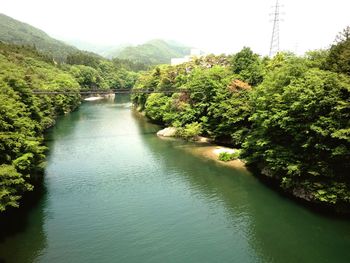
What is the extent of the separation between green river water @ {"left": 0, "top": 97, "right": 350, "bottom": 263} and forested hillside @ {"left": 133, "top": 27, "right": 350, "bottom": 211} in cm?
223

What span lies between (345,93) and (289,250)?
10.6 m

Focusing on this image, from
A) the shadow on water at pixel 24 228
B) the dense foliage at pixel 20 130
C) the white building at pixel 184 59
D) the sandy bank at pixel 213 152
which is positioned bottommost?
the shadow on water at pixel 24 228

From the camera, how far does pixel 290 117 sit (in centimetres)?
2462

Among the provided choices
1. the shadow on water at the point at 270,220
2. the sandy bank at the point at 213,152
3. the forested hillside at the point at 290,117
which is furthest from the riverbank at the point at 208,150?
the shadow on water at the point at 270,220

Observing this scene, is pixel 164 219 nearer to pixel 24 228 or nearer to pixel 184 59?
pixel 24 228

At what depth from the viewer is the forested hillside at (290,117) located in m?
21.2

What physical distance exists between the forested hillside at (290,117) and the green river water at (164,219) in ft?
7.33

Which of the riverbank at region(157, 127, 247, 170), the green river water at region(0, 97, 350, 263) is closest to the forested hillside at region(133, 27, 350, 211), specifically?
the riverbank at region(157, 127, 247, 170)

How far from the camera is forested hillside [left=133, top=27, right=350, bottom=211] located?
21.2 m

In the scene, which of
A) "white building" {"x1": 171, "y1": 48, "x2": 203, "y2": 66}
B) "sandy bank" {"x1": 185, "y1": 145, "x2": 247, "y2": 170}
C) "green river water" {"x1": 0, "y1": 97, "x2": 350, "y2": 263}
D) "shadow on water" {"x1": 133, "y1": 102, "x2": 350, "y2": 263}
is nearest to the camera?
"green river water" {"x1": 0, "y1": 97, "x2": 350, "y2": 263}

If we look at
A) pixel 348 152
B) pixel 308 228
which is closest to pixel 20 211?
pixel 308 228

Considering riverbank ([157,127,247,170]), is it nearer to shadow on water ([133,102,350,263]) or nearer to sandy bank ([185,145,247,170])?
sandy bank ([185,145,247,170])

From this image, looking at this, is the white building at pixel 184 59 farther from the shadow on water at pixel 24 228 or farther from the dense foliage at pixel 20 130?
the shadow on water at pixel 24 228

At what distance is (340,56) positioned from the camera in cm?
2264
